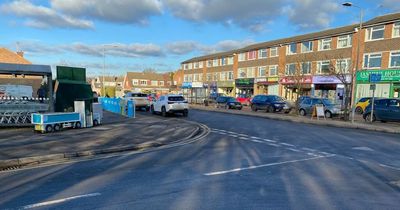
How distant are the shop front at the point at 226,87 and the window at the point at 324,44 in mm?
20673

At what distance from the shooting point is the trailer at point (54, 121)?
38.5 ft

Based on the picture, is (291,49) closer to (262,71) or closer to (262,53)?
(262,53)

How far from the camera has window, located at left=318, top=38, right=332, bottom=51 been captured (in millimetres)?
38938

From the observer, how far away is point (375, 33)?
33312 millimetres

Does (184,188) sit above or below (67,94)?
below

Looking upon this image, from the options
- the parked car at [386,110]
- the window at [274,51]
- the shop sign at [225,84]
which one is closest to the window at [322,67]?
the window at [274,51]

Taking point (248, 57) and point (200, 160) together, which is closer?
point (200, 160)

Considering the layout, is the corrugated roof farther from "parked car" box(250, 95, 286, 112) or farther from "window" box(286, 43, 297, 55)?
"window" box(286, 43, 297, 55)

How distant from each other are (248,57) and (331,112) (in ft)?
105

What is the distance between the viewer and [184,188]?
5539mm

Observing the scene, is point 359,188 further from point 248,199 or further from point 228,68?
point 228,68

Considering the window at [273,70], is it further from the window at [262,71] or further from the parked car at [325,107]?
the parked car at [325,107]

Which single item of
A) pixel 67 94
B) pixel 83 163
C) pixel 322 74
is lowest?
Answer: pixel 83 163

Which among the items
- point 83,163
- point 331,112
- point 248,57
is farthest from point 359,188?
point 248,57
